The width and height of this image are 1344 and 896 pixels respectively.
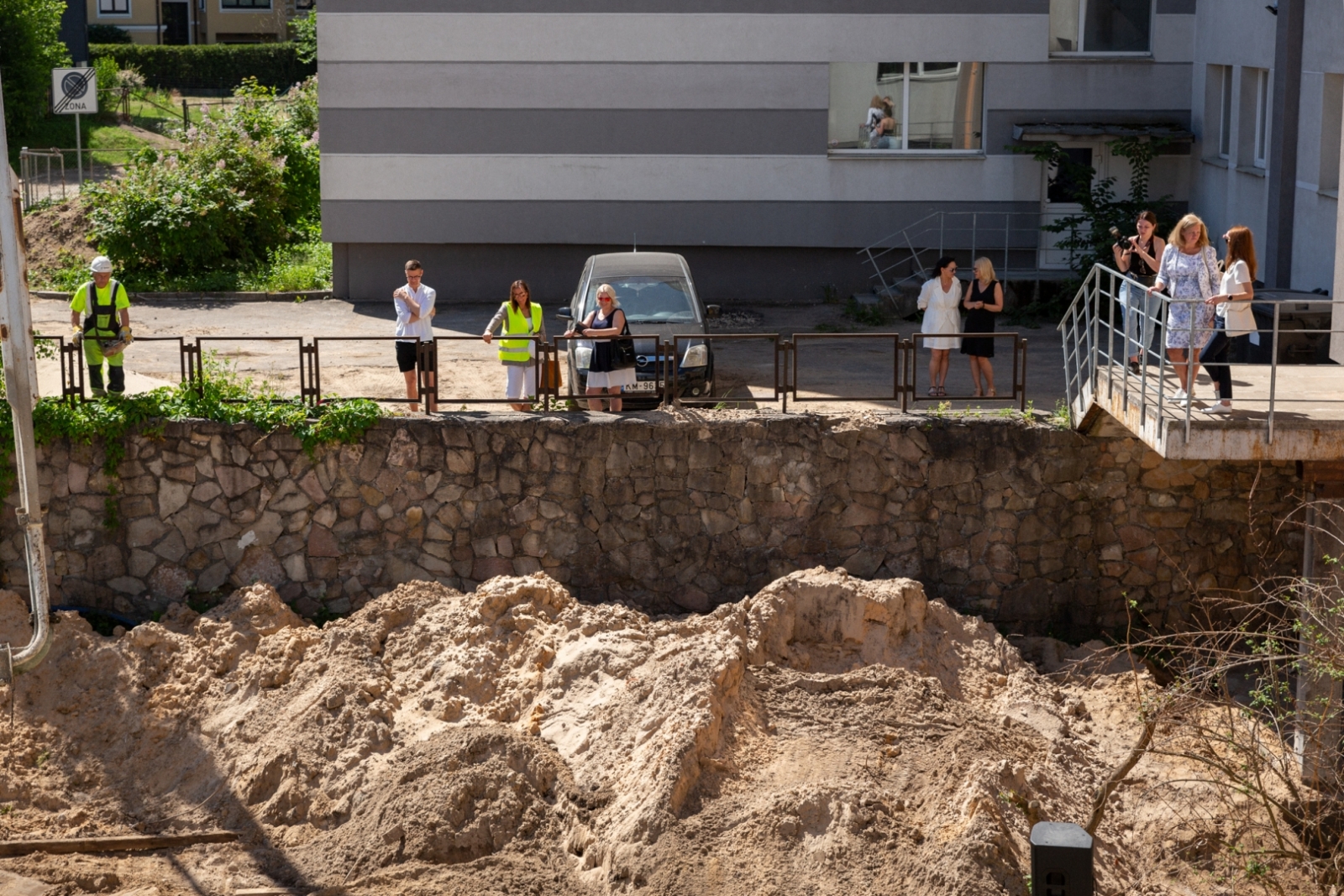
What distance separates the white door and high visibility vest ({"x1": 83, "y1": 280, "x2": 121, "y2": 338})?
13.4 meters

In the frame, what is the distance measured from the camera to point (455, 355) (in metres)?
18.4

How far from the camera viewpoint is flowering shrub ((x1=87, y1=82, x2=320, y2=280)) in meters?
23.1

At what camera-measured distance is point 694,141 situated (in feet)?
72.8

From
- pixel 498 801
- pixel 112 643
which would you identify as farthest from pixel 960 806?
pixel 112 643

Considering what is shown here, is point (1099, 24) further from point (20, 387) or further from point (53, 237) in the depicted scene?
point (53, 237)

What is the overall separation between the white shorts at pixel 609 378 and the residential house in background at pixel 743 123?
28.2 ft

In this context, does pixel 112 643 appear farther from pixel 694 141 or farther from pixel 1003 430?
pixel 694 141

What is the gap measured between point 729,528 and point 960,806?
4.49 m

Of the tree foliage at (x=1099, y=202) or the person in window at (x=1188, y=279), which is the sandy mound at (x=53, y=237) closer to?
the tree foliage at (x=1099, y=202)

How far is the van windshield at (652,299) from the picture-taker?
16.0 meters

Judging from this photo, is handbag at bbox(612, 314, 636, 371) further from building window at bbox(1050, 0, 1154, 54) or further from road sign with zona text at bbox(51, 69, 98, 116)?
road sign with zona text at bbox(51, 69, 98, 116)

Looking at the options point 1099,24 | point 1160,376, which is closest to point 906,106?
point 1099,24

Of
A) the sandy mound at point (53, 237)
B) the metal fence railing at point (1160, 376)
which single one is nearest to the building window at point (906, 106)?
the metal fence railing at point (1160, 376)

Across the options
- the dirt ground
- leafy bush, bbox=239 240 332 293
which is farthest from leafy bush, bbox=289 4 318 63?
the dirt ground
